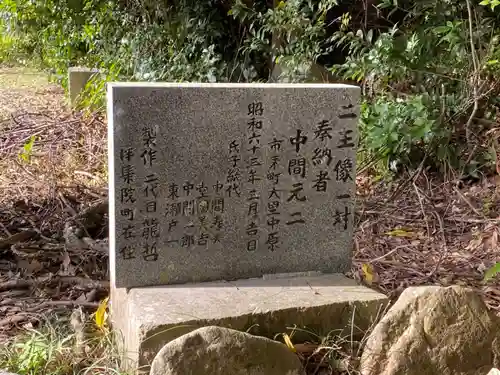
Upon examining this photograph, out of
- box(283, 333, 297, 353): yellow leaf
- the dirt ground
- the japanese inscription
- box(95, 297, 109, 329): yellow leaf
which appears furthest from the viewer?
the dirt ground

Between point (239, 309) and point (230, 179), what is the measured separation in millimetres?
536

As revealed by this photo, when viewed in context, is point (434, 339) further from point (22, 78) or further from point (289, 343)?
point (22, 78)

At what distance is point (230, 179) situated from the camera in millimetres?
2783

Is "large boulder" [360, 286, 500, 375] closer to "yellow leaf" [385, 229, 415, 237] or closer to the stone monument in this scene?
the stone monument

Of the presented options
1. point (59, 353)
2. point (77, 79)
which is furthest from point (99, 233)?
point (77, 79)

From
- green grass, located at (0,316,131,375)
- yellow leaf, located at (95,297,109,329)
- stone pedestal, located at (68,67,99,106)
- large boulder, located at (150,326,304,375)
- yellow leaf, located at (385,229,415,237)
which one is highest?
stone pedestal, located at (68,67,99,106)

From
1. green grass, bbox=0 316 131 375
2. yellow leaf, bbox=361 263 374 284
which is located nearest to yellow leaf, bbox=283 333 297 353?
green grass, bbox=0 316 131 375

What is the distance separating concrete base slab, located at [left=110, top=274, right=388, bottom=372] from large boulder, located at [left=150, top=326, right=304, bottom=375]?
170 mm

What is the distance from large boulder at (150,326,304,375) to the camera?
7.30 ft

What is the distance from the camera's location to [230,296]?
8.86ft

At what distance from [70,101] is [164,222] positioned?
519 cm

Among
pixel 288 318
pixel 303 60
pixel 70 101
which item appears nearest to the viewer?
pixel 288 318

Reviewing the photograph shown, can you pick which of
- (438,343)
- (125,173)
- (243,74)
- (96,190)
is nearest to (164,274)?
(125,173)

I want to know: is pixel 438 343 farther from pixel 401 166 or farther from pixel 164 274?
pixel 401 166
